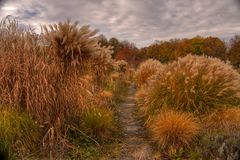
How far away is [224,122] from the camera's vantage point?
5602 millimetres

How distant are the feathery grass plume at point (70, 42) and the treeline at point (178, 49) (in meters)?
26.5

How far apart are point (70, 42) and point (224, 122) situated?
2993mm

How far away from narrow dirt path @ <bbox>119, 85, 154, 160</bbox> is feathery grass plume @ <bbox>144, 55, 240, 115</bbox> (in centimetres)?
57

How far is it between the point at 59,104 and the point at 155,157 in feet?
6.24

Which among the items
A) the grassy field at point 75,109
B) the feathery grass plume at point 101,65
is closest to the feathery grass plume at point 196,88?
the grassy field at point 75,109

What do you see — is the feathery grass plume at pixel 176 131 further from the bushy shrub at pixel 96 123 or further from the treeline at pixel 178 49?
the treeline at pixel 178 49

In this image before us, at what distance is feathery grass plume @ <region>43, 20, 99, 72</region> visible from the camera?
5.64 metres

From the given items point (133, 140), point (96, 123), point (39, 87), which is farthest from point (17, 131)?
point (133, 140)

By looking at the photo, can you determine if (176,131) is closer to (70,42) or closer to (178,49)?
(70,42)

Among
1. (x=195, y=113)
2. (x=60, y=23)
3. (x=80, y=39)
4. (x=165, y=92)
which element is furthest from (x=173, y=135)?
(x=60, y=23)

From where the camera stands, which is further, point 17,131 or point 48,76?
point 48,76

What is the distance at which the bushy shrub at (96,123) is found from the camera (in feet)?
19.9

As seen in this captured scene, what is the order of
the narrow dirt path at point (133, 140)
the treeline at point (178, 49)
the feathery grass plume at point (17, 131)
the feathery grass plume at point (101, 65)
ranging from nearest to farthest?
the feathery grass plume at point (17, 131)
the narrow dirt path at point (133, 140)
the feathery grass plume at point (101, 65)
the treeline at point (178, 49)

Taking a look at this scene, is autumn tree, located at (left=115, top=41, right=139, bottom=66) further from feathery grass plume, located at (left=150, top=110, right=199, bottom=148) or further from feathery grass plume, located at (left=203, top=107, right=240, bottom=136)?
feathery grass plume, located at (left=150, top=110, right=199, bottom=148)
